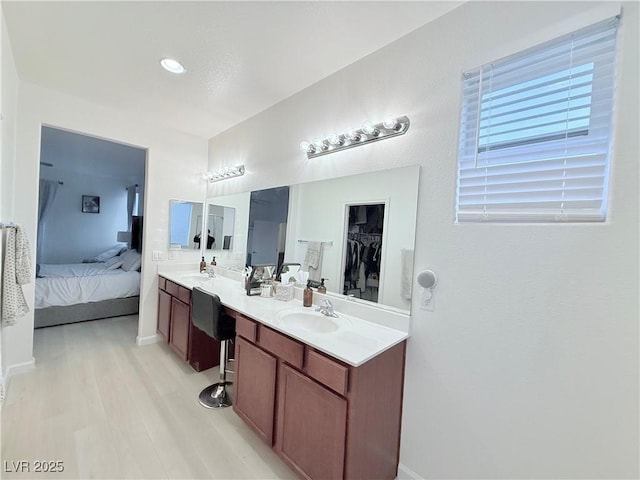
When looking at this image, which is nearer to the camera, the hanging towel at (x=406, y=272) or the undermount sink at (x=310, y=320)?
the hanging towel at (x=406, y=272)

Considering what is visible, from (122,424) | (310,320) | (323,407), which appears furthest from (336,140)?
(122,424)

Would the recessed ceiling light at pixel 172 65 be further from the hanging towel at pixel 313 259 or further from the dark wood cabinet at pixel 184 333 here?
the dark wood cabinet at pixel 184 333

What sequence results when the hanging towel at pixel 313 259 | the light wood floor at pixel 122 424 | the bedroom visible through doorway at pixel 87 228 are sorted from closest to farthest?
the light wood floor at pixel 122 424 → the hanging towel at pixel 313 259 → the bedroom visible through doorway at pixel 87 228

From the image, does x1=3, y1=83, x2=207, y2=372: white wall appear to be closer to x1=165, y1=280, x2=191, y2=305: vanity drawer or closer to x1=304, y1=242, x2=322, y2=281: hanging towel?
x1=165, y1=280, x2=191, y2=305: vanity drawer

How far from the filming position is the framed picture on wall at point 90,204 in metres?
5.73

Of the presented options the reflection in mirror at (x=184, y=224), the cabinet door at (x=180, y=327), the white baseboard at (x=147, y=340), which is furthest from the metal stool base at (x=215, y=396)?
the reflection in mirror at (x=184, y=224)

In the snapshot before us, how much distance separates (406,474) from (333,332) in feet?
2.86

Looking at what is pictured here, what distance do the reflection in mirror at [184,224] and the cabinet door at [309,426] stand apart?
245 cm

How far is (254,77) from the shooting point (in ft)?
6.85

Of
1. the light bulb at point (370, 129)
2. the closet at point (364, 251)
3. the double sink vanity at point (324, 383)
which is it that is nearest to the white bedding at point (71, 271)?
the double sink vanity at point (324, 383)

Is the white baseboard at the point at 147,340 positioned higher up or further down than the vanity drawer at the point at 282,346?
further down

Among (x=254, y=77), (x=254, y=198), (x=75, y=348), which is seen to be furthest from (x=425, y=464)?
(x=75, y=348)

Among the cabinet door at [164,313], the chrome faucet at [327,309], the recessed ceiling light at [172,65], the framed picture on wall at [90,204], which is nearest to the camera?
the chrome faucet at [327,309]

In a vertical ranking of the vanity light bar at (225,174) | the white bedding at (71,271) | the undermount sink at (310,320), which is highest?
the vanity light bar at (225,174)
